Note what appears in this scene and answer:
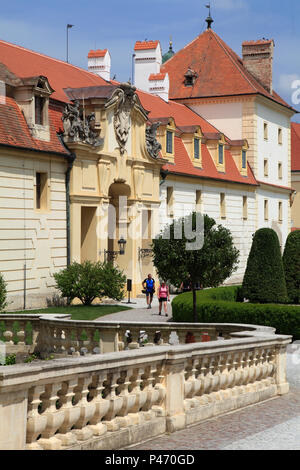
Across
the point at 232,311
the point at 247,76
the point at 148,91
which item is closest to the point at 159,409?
the point at 232,311

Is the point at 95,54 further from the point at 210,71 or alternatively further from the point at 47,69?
the point at 210,71

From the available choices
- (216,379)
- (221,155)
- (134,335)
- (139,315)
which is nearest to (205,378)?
(216,379)

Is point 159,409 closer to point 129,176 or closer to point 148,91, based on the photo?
point 129,176

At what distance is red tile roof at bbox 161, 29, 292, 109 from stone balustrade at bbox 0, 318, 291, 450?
1483 inches

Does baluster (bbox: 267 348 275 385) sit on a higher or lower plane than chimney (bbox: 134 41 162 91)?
lower

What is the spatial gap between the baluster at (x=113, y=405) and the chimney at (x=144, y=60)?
3884 cm

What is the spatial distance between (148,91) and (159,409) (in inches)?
1499

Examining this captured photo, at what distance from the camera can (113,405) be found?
9.21 m

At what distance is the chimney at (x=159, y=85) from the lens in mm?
46344

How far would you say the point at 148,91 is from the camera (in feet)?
154

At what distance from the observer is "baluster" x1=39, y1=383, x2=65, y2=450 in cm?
820

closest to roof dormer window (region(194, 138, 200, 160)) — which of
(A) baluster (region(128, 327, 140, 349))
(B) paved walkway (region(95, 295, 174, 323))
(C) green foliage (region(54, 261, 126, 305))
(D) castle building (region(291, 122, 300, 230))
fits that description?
(B) paved walkway (region(95, 295, 174, 323))

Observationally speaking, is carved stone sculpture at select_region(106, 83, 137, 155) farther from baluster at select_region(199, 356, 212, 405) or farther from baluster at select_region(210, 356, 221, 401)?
baluster at select_region(199, 356, 212, 405)

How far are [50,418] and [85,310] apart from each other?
1938cm
